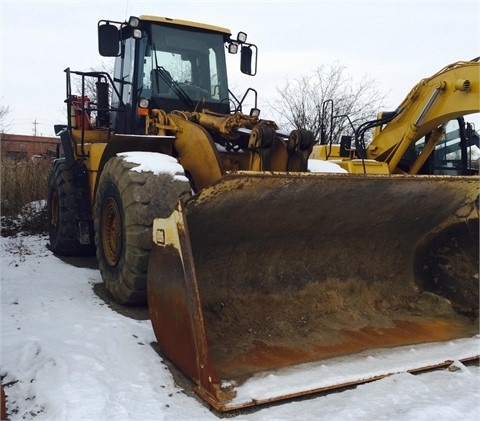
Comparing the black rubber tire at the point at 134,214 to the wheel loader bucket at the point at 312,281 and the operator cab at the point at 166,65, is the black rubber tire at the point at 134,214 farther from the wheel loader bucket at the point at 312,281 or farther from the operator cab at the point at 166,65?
the operator cab at the point at 166,65

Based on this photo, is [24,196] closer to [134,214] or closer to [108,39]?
[108,39]

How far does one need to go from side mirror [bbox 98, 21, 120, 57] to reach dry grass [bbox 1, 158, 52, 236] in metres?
4.65

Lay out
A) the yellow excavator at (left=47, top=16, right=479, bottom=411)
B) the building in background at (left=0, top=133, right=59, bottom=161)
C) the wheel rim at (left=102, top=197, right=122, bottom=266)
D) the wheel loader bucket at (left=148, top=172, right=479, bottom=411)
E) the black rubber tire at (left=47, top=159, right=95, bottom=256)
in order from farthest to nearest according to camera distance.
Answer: the building in background at (left=0, top=133, right=59, bottom=161), the black rubber tire at (left=47, top=159, right=95, bottom=256), the wheel rim at (left=102, top=197, right=122, bottom=266), the yellow excavator at (left=47, top=16, right=479, bottom=411), the wheel loader bucket at (left=148, top=172, right=479, bottom=411)

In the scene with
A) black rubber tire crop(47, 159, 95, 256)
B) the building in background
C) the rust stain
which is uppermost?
the building in background

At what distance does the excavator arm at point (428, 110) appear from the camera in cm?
665

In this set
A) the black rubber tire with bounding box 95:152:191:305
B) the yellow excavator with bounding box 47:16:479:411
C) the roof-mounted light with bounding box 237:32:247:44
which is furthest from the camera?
the roof-mounted light with bounding box 237:32:247:44

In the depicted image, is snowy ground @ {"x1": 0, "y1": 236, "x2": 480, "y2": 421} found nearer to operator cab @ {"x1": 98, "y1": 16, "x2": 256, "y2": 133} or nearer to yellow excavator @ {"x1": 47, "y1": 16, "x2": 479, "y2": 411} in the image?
yellow excavator @ {"x1": 47, "y1": 16, "x2": 479, "y2": 411}

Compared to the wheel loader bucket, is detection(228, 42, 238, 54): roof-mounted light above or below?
above

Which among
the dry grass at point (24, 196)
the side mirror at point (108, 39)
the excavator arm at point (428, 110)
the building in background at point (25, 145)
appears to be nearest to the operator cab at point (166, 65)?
the side mirror at point (108, 39)

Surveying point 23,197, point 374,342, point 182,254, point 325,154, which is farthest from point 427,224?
point 23,197

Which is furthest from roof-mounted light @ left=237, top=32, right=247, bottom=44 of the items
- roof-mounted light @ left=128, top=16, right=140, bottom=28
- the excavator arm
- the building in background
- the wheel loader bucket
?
the building in background

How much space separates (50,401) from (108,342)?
81 cm

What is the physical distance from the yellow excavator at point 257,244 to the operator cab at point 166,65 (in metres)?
0.02

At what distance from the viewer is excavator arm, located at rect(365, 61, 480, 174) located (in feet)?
21.8
